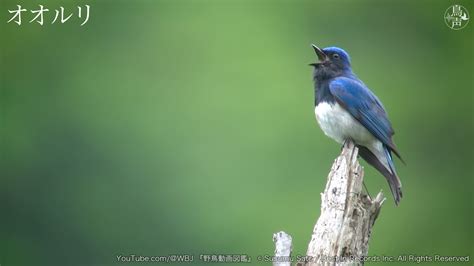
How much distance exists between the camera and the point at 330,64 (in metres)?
8.98

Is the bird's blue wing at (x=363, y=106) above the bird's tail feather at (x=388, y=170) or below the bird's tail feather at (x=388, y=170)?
above

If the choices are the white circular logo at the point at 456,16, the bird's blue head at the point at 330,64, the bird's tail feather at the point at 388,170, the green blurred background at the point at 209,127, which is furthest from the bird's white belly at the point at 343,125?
the green blurred background at the point at 209,127

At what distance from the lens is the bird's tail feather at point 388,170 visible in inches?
308

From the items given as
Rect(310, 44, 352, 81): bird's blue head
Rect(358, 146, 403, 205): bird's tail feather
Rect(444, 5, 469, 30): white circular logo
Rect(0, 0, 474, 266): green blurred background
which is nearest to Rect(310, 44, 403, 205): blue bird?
Rect(358, 146, 403, 205): bird's tail feather

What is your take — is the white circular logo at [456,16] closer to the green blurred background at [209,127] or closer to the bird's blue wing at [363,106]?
the bird's blue wing at [363,106]

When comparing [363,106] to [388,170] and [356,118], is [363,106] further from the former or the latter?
[388,170]

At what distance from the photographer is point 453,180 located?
17500mm

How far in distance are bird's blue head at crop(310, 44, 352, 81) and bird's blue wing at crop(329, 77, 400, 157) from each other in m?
0.19

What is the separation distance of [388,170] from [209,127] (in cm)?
830

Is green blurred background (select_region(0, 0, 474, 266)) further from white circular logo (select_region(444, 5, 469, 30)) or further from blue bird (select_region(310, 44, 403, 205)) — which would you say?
blue bird (select_region(310, 44, 403, 205))

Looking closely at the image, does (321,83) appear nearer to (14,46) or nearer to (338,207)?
(338,207)

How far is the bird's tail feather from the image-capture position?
7812 millimetres

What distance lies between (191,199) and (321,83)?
7.09m

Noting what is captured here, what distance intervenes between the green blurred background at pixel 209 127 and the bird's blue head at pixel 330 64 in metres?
4.92
